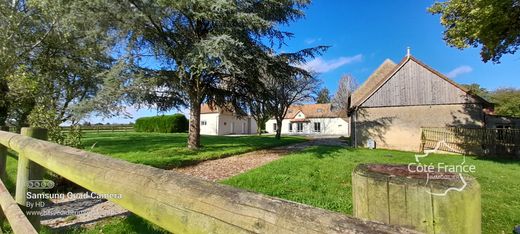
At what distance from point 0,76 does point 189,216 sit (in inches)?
580

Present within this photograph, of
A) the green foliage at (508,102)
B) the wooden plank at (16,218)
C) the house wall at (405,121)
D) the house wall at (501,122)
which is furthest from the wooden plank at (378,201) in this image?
the green foliage at (508,102)

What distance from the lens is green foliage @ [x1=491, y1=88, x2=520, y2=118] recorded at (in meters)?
31.8

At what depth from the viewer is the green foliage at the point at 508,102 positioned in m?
31.8

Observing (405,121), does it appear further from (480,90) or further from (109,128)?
(109,128)

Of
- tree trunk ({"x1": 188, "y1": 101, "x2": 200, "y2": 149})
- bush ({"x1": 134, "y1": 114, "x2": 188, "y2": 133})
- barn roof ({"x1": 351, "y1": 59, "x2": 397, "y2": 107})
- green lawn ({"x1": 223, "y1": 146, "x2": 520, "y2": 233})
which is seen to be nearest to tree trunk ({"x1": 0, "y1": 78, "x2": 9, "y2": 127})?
tree trunk ({"x1": 188, "y1": 101, "x2": 200, "y2": 149})

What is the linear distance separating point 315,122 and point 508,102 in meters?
23.5

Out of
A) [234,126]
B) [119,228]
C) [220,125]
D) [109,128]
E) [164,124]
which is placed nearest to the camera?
[119,228]

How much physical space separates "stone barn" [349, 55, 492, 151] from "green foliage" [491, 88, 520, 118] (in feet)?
57.5

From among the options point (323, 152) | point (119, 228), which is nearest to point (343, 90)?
point (323, 152)

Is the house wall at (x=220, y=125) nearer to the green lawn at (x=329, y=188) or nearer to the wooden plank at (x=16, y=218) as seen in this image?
the green lawn at (x=329, y=188)

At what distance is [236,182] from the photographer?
7.22 meters

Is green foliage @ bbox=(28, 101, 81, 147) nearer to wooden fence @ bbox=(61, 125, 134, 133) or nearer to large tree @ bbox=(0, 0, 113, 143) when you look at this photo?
large tree @ bbox=(0, 0, 113, 143)

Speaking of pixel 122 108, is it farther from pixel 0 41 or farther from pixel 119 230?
pixel 119 230

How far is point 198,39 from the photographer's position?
12758 millimetres
